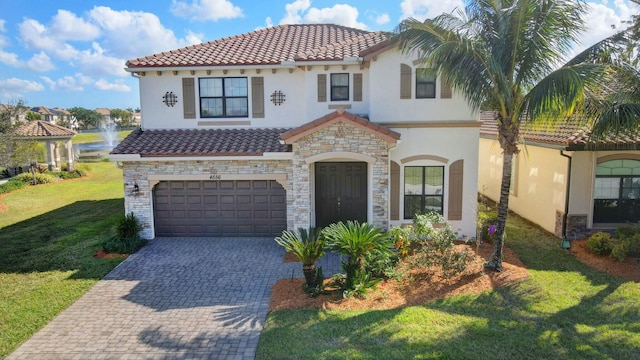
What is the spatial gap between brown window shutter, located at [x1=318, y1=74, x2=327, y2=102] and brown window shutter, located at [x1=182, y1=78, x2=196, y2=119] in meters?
4.75

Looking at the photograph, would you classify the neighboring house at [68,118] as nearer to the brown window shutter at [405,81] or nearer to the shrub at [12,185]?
the shrub at [12,185]

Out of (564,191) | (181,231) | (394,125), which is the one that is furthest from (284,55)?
(564,191)

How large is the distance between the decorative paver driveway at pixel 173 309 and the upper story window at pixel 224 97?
5148mm

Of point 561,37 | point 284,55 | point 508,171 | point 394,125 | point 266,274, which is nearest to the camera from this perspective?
point 561,37

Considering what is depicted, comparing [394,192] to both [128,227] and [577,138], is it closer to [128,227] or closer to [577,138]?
[577,138]

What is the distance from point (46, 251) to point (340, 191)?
32.8 feet

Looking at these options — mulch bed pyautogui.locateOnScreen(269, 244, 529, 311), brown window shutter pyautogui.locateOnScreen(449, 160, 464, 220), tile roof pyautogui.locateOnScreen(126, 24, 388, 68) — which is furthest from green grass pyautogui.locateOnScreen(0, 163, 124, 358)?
brown window shutter pyautogui.locateOnScreen(449, 160, 464, 220)

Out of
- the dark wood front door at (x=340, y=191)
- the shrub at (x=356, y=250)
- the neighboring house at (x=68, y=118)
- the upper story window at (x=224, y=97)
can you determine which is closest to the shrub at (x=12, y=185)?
the upper story window at (x=224, y=97)

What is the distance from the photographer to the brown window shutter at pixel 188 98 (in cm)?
1558

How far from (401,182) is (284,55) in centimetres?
626

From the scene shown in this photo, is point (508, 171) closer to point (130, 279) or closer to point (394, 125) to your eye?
point (394, 125)

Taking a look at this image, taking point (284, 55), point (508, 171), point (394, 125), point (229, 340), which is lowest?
point (229, 340)

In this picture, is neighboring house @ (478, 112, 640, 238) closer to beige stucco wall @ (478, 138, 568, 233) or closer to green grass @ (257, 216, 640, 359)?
beige stucco wall @ (478, 138, 568, 233)

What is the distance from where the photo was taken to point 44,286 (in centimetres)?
1095
